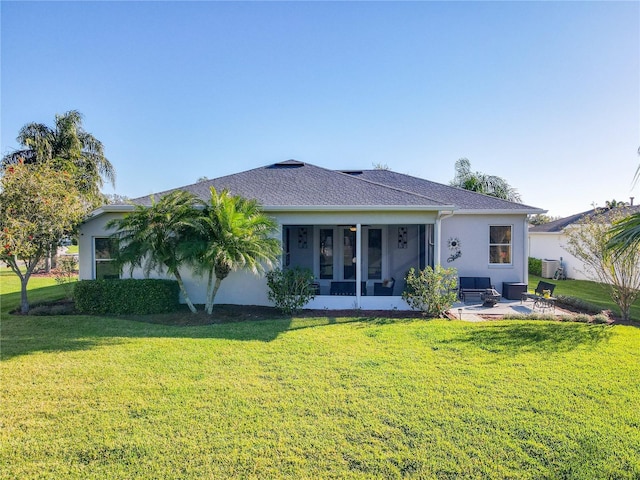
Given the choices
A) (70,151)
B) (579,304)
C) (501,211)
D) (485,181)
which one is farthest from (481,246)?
(70,151)

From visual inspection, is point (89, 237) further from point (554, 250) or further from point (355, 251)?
point (554, 250)

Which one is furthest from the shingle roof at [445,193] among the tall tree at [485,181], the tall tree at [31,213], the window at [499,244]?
the tall tree at [31,213]

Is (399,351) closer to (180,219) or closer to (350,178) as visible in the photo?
(180,219)

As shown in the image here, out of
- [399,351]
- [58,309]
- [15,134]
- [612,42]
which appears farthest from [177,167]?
[612,42]

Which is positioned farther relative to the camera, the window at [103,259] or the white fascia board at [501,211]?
the white fascia board at [501,211]

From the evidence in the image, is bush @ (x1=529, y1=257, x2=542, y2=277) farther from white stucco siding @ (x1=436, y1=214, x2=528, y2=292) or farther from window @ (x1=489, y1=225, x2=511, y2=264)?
window @ (x1=489, y1=225, x2=511, y2=264)

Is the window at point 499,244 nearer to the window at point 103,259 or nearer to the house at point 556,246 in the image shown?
the house at point 556,246

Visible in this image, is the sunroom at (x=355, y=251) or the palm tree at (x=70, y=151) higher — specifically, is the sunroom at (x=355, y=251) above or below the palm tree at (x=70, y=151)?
below

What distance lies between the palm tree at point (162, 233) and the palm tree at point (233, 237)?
380 millimetres

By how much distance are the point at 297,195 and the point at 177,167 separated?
1814 cm

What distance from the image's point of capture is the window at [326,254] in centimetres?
1405

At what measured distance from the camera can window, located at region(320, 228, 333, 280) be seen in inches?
553

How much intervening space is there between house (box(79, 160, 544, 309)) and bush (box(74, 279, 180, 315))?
1390 millimetres

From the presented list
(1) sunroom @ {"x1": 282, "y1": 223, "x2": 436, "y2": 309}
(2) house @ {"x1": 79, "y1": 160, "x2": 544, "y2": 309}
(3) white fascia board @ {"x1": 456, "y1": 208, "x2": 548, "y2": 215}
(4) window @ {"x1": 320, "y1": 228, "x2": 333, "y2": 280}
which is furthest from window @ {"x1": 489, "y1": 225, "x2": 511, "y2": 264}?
(4) window @ {"x1": 320, "y1": 228, "x2": 333, "y2": 280}
